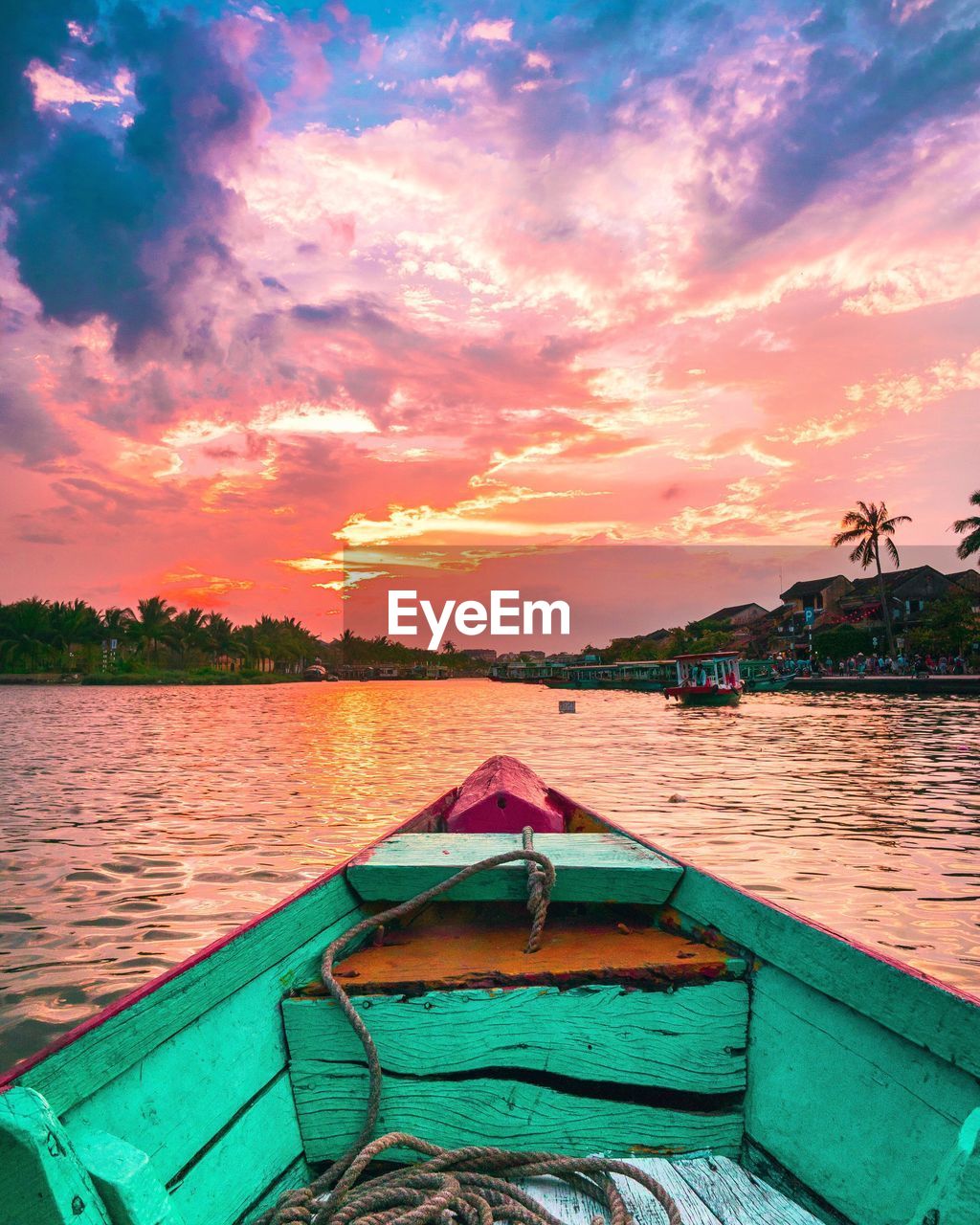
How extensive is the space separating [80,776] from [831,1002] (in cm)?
1587

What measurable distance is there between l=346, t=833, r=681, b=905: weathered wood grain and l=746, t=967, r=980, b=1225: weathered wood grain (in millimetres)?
555

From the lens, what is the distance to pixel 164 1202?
1219 mm

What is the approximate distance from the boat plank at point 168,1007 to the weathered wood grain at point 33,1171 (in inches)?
10.7

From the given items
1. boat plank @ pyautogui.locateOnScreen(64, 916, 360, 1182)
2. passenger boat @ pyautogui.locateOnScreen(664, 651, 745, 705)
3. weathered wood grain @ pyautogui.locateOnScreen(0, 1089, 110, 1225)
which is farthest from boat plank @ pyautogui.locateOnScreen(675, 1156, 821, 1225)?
passenger boat @ pyautogui.locateOnScreen(664, 651, 745, 705)

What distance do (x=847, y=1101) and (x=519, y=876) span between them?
3.82 feet

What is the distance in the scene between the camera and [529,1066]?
2.04 m

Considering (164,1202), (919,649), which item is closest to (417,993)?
(164,1202)

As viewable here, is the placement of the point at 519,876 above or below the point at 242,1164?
above

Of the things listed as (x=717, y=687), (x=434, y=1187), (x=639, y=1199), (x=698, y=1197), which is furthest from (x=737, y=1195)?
(x=717, y=687)

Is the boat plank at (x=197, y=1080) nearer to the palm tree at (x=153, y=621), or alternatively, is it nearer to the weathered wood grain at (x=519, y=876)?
the weathered wood grain at (x=519, y=876)

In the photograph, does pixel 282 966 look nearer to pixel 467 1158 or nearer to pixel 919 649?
pixel 467 1158

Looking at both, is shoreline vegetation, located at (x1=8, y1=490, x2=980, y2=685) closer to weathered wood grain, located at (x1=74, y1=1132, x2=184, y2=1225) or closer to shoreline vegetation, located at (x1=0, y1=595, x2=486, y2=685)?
shoreline vegetation, located at (x1=0, y1=595, x2=486, y2=685)

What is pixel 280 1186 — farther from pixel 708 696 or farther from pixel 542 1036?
pixel 708 696

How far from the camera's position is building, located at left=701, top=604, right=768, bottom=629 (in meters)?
89.9
